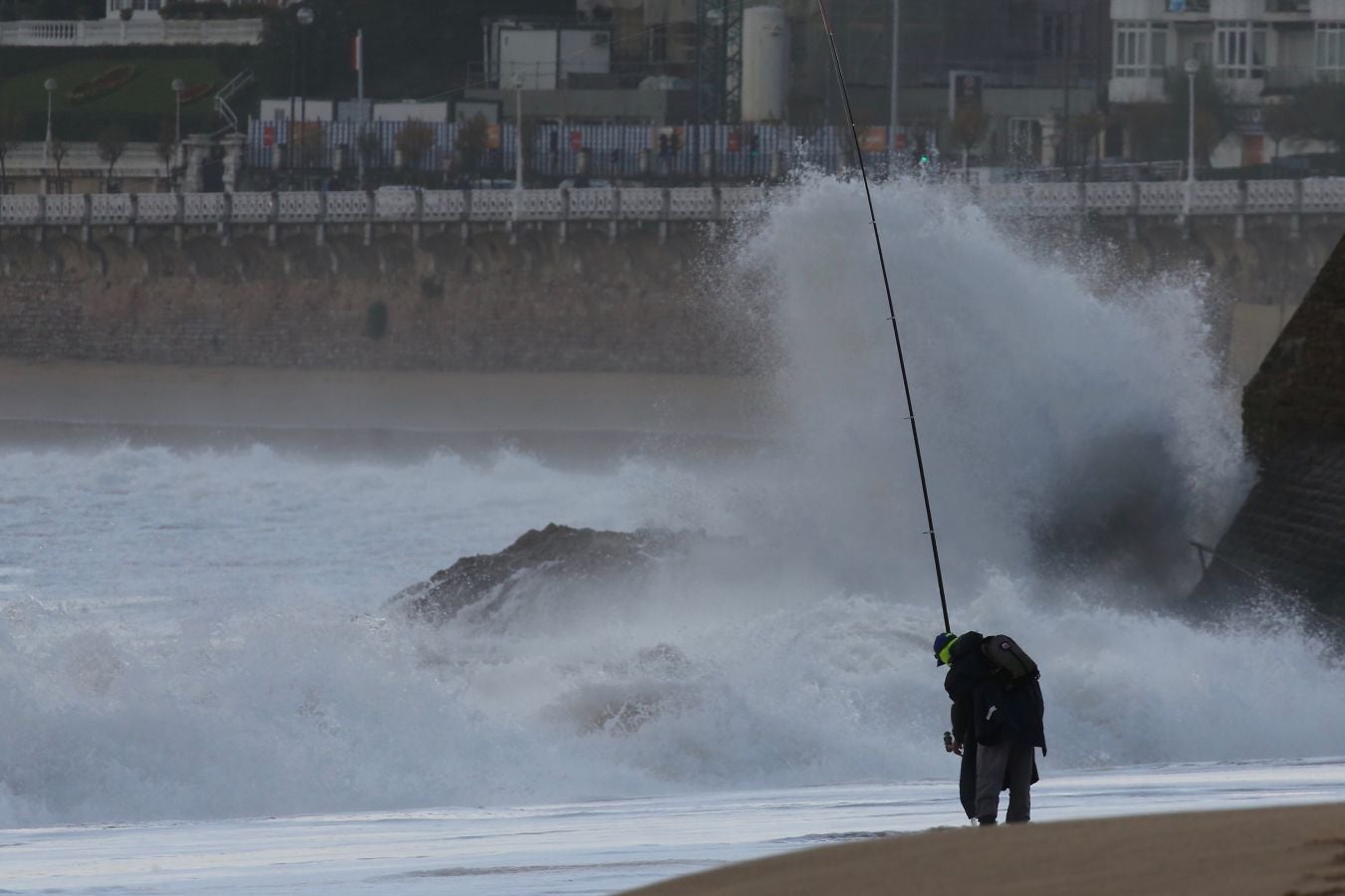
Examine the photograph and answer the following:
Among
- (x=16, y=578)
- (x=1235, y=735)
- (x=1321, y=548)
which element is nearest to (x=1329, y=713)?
(x=1235, y=735)

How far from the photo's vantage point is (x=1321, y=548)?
11461 millimetres

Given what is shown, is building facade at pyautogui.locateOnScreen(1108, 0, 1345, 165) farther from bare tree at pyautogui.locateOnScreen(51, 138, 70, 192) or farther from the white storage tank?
bare tree at pyautogui.locateOnScreen(51, 138, 70, 192)

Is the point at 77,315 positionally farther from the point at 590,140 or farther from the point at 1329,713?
the point at 1329,713

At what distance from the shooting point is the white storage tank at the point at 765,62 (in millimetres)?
44938

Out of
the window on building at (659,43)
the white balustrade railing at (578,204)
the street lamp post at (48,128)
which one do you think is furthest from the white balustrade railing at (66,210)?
the window on building at (659,43)

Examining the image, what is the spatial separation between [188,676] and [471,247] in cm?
3165

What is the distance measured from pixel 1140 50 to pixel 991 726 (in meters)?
41.0

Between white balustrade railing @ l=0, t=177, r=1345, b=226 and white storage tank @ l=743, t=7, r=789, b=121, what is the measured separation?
430 centimetres

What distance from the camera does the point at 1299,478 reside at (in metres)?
12.0

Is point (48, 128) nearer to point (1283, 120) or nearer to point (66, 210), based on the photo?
point (66, 210)

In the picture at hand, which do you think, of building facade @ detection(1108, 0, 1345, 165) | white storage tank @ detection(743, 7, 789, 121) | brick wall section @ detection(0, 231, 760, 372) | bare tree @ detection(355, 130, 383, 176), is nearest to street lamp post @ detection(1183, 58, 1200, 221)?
building facade @ detection(1108, 0, 1345, 165)

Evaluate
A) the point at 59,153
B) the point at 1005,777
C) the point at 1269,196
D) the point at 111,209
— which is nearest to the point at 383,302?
the point at 111,209

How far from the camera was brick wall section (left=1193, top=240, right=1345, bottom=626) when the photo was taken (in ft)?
37.5

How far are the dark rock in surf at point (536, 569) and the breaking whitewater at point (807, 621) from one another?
12 centimetres
